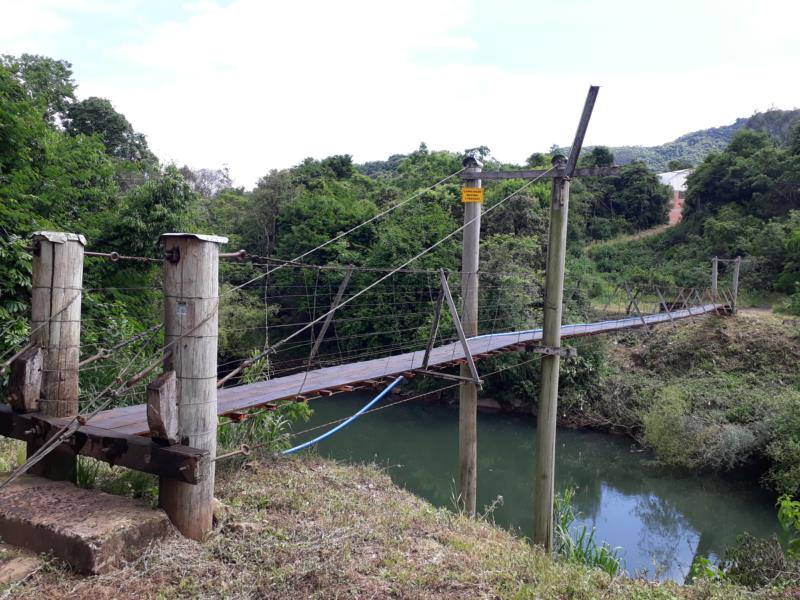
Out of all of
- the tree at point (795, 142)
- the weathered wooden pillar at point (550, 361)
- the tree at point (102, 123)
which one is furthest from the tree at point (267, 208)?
the tree at point (795, 142)

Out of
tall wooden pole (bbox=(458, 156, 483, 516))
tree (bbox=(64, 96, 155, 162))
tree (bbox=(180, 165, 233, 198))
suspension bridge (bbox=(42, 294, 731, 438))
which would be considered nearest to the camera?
suspension bridge (bbox=(42, 294, 731, 438))

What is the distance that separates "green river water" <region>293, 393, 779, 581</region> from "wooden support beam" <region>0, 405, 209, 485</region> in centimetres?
301

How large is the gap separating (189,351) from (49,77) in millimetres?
11878

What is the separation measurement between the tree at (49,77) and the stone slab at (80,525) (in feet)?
31.4

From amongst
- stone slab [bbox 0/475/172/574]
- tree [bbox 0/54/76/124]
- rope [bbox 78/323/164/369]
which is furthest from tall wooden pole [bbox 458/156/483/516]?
tree [bbox 0/54/76/124]

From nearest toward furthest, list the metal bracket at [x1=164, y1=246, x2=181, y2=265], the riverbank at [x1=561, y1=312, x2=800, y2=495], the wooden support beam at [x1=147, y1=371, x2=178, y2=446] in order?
the wooden support beam at [x1=147, y1=371, x2=178, y2=446]
the metal bracket at [x1=164, y1=246, x2=181, y2=265]
the riverbank at [x1=561, y1=312, x2=800, y2=495]

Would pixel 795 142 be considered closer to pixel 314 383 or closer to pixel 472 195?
pixel 472 195

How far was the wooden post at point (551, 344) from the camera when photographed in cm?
367

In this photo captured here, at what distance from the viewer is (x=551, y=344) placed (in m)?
3.76

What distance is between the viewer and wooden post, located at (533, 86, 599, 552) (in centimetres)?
367

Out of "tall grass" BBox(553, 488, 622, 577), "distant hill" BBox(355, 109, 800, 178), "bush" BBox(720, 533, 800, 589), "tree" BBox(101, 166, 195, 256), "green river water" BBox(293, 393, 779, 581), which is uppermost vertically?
"distant hill" BBox(355, 109, 800, 178)

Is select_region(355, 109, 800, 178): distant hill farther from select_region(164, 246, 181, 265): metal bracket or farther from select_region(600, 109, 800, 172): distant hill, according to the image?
select_region(164, 246, 181, 265): metal bracket

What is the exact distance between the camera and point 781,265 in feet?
37.5

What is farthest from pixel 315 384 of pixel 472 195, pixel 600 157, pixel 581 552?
pixel 600 157
